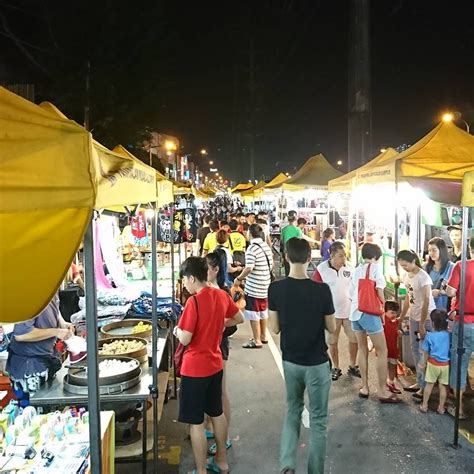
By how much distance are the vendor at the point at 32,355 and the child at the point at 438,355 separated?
3933 millimetres

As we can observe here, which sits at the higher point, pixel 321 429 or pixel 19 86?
pixel 19 86

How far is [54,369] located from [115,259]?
329cm

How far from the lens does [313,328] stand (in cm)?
407

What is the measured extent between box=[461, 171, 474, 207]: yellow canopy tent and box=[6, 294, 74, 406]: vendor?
3790 mm

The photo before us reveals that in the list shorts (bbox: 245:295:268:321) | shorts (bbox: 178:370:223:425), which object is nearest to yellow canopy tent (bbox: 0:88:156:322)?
shorts (bbox: 178:370:223:425)

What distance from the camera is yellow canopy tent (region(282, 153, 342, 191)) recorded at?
43.7 ft

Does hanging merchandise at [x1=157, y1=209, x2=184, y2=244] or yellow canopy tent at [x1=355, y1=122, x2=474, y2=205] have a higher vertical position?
yellow canopy tent at [x1=355, y1=122, x2=474, y2=205]

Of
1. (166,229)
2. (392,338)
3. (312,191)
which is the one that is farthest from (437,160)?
(312,191)

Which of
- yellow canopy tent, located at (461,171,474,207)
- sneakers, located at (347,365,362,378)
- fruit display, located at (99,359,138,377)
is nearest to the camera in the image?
fruit display, located at (99,359,138,377)

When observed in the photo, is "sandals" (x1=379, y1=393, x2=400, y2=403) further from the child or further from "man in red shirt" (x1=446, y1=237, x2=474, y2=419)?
"man in red shirt" (x1=446, y1=237, x2=474, y2=419)

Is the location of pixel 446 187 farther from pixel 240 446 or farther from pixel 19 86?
pixel 19 86

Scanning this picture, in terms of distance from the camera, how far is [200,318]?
4.05 meters

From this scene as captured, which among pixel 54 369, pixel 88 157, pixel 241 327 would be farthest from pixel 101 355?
pixel 241 327

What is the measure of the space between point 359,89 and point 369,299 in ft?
24.8
